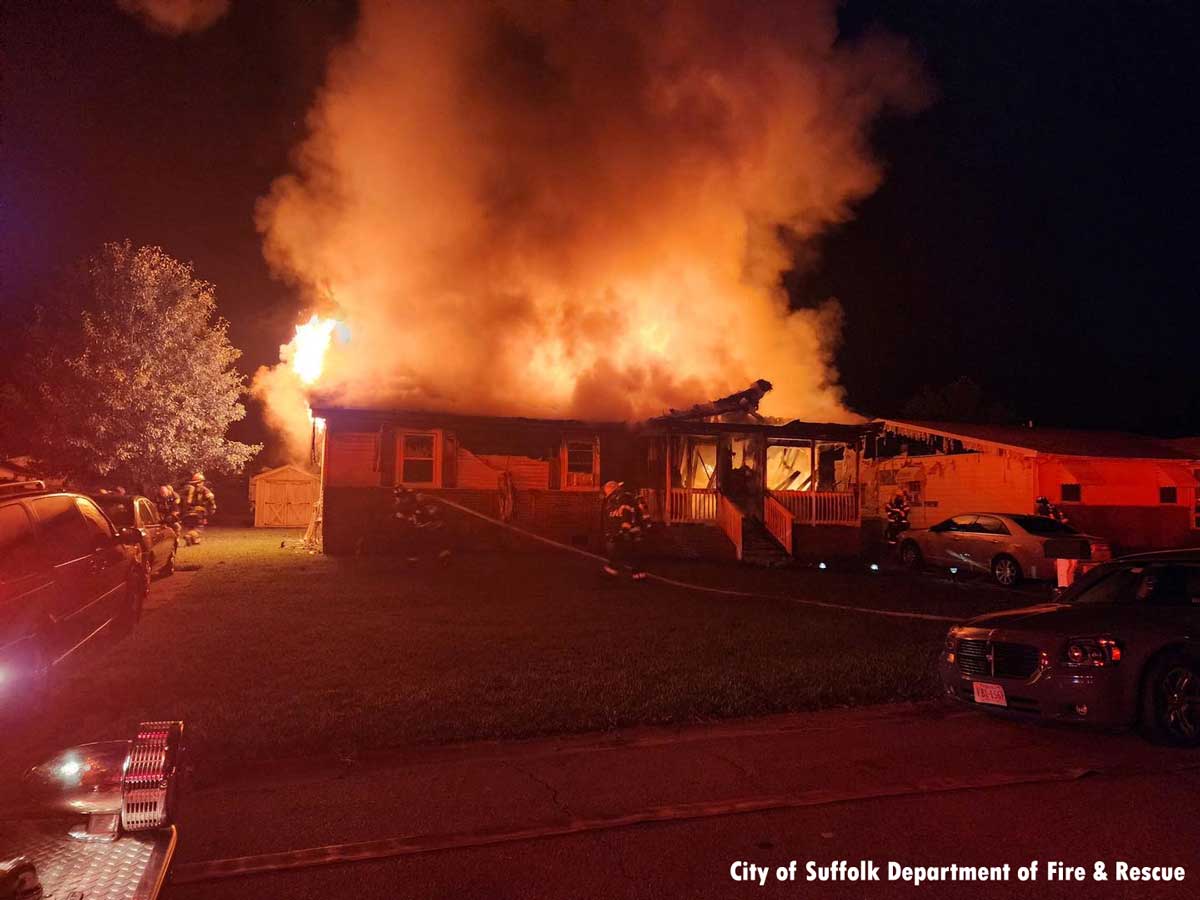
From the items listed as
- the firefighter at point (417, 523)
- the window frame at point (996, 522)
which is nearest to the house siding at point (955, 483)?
the window frame at point (996, 522)

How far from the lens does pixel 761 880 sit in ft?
11.0

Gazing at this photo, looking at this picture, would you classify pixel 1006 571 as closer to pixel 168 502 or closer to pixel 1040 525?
pixel 1040 525

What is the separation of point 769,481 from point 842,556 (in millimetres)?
2927

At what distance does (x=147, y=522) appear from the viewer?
40.4 ft

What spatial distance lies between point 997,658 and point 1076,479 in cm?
1870

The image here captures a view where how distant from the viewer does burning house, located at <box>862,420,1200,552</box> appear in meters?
21.2

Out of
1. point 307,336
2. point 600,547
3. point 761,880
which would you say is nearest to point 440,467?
point 600,547

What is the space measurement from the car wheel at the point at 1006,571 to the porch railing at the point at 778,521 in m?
4.23

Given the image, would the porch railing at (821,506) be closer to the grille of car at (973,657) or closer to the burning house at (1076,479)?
the burning house at (1076,479)

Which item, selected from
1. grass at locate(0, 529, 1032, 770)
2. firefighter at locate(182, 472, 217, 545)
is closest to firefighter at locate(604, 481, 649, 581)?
grass at locate(0, 529, 1032, 770)

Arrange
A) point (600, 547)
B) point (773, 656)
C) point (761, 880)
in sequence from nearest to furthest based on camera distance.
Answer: point (761, 880), point (773, 656), point (600, 547)

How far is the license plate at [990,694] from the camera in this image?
213 inches

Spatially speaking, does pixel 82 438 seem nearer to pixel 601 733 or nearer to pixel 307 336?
pixel 307 336

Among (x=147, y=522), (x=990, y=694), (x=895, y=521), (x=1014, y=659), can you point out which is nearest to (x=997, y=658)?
(x=1014, y=659)
